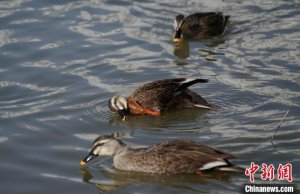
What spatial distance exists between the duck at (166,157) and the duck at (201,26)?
5849 millimetres

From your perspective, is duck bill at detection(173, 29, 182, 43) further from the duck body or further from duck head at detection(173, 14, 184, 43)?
the duck body

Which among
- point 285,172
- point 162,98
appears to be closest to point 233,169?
point 285,172

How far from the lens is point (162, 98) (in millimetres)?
11367

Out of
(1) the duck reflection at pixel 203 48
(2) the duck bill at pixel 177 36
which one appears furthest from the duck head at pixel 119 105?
(2) the duck bill at pixel 177 36

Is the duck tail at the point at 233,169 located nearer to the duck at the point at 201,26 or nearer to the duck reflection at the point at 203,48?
the duck reflection at the point at 203,48

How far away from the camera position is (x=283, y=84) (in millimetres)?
11664

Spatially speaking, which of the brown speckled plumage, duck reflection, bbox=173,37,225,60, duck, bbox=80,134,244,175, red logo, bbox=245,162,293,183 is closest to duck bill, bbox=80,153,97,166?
duck, bbox=80,134,244,175

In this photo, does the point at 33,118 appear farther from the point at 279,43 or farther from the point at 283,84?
the point at 279,43

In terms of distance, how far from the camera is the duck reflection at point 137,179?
856 cm

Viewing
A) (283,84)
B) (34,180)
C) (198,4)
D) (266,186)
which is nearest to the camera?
(266,186)

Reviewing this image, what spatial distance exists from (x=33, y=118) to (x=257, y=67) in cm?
417

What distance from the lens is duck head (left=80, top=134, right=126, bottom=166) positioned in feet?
29.7

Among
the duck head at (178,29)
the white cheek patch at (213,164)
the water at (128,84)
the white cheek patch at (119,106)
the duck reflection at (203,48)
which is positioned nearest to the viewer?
the white cheek patch at (213,164)

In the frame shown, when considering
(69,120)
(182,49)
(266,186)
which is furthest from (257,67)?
(266,186)
